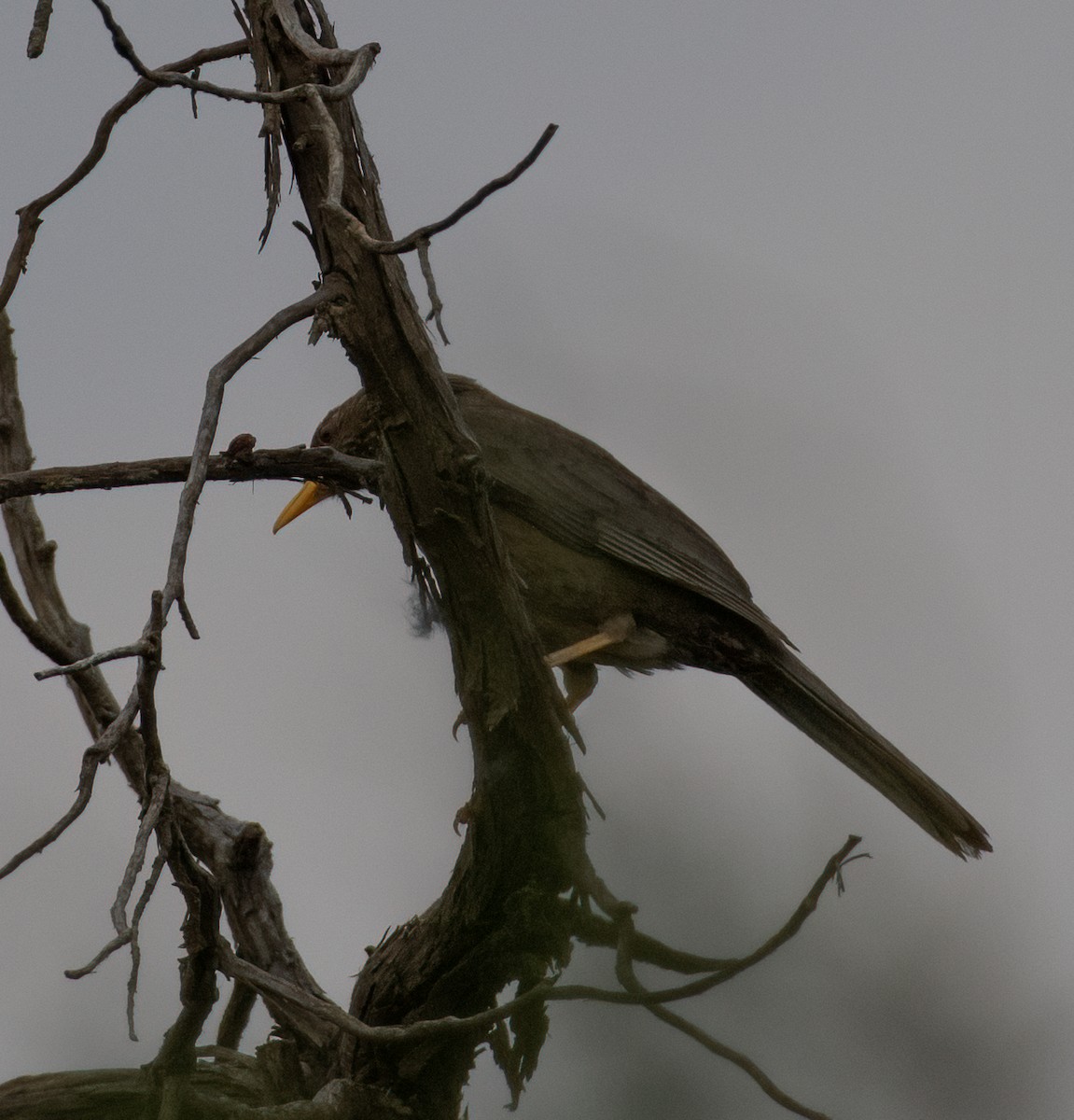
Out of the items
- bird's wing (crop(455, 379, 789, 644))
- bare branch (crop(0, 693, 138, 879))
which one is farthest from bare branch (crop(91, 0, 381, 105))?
bird's wing (crop(455, 379, 789, 644))

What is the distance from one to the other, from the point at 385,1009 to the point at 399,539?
60.8 inches

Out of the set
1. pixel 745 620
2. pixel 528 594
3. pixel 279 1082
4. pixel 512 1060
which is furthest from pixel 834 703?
pixel 512 1060

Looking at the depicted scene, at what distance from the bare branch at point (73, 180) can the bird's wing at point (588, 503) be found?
170 cm

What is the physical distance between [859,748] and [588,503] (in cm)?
136

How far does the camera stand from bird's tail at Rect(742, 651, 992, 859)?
177 inches

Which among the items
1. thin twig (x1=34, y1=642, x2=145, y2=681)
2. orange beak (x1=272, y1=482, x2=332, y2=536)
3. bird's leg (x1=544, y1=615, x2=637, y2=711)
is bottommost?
thin twig (x1=34, y1=642, x2=145, y2=681)

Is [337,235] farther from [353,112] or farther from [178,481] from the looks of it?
[178,481]

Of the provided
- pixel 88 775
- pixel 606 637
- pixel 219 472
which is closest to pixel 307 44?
pixel 219 472

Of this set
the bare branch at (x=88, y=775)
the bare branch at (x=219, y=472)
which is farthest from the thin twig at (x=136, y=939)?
the bare branch at (x=219, y=472)

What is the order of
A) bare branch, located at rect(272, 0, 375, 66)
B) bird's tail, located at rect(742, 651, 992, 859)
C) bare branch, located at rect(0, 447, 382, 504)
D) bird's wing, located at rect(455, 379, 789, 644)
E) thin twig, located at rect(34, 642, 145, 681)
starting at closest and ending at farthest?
thin twig, located at rect(34, 642, 145, 681) < bare branch, located at rect(272, 0, 375, 66) < bare branch, located at rect(0, 447, 382, 504) < bird's tail, located at rect(742, 651, 992, 859) < bird's wing, located at rect(455, 379, 789, 644)

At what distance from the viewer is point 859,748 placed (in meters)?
5.25

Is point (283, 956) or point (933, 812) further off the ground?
point (283, 956)

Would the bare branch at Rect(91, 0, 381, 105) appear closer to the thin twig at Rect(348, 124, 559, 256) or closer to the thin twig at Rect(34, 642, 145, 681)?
the thin twig at Rect(348, 124, 559, 256)

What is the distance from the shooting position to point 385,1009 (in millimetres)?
4219
